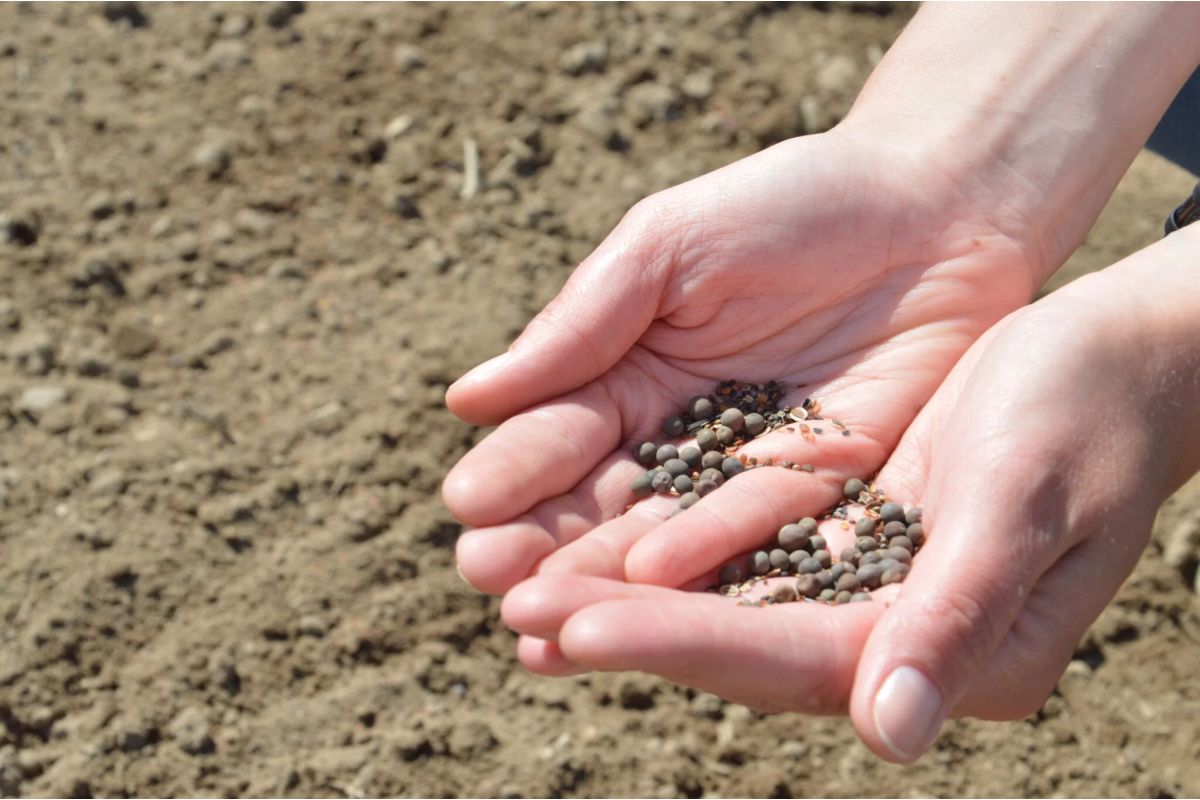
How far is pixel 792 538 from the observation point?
7.16 feet

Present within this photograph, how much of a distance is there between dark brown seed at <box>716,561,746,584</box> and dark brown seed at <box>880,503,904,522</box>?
0.88 ft

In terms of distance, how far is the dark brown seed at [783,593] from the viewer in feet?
Result: 6.66

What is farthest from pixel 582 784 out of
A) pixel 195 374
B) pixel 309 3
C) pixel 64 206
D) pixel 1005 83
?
pixel 309 3

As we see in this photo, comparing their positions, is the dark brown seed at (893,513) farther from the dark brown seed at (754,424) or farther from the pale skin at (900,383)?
the dark brown seed at (754,424)

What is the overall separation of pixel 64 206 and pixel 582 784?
2268 millimetres

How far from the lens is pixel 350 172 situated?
12.4 ft

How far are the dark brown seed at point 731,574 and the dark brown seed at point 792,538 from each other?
93 mm

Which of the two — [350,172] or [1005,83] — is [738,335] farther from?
[350,172]

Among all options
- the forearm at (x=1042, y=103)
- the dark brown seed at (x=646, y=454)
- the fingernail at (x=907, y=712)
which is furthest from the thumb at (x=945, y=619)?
the forearm at (x=1042, y=103)

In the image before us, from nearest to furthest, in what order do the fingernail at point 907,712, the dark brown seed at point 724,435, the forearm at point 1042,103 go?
the fingernail at point 907,712, the dark brown seed at point 724,435, the forearm at point 1042,103

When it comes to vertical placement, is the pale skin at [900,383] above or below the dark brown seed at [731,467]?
above

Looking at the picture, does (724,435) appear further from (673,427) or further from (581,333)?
(581,333)

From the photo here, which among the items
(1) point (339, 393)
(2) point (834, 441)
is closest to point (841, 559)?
(2) point (834, 441)

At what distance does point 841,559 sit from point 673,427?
17.8 inches
